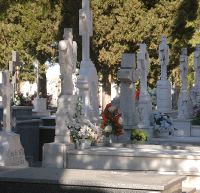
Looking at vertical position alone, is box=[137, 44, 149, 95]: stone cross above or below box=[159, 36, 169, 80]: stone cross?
below

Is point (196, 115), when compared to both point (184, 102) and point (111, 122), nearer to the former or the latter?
point (184, 102)

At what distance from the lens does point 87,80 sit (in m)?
14.2

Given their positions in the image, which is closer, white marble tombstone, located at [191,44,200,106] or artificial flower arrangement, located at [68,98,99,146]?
artificial flower arrangement, located at [68,98,99,146]

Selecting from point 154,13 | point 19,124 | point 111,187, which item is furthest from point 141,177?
point 154,13

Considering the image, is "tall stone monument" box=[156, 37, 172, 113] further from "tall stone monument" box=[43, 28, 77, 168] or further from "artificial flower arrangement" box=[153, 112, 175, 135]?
"tall stone monument" box=[43, 28, 77, 168]

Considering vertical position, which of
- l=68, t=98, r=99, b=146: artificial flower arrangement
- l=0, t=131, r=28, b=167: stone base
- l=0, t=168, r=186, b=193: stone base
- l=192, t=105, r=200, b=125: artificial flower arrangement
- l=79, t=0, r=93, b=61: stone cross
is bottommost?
l=0, t=168, r=186, b=193: stone base

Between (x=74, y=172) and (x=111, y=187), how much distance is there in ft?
2.65

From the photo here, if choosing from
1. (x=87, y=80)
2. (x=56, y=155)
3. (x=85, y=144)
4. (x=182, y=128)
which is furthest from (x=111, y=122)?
(x=182, y=128)

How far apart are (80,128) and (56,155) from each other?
2.67 feet

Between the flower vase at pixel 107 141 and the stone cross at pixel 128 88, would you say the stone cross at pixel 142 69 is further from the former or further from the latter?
the flower vase at pixel 107 141

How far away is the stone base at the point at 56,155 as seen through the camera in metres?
10.9

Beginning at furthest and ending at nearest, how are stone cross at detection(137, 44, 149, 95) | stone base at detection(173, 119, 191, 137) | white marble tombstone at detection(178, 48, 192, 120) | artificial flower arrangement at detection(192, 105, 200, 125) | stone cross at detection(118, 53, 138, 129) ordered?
white marble tombstone at detection(178, 48, 192, 120) < artificial flower arrangement at detection(192, 105, 200, 125) < stone cross at detection(137, 44, 149, 95) < stone base at detection(173, 119, 191, 137) < stone cross at detection(118, 53, 138, 129)

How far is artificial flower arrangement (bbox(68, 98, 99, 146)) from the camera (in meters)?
11.3

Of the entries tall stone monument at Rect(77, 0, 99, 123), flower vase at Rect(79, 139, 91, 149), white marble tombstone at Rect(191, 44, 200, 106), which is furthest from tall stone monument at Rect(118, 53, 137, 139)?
white marble tombstone at Rect(191, 44, 200, 106)
